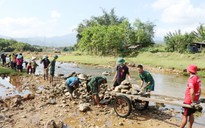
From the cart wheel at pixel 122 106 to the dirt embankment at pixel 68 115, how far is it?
8.3 inches

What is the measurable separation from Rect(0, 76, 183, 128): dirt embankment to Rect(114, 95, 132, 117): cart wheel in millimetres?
211

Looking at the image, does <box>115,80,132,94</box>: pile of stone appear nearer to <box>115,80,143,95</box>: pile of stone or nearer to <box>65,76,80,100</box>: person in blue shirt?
<box>115,80,143,95</box>: pile of stone

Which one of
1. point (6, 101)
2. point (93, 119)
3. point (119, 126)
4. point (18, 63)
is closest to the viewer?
point (119, 126)

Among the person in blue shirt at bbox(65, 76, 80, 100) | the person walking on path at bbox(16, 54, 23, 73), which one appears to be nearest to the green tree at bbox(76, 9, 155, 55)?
the person walking on path at bbox(16, 54, 23, 73)

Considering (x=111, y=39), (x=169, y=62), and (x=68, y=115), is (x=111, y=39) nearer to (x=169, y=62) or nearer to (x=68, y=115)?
(x=169, y=62)

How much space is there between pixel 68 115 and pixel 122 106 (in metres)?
2.25

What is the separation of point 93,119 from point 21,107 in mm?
3565

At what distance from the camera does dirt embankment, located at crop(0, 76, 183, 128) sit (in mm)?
9797

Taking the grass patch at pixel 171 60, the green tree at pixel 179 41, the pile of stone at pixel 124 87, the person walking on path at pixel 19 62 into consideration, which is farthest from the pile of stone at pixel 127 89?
the green tree at pixel 179 41

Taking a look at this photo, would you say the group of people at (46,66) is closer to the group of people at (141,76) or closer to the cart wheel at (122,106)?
the group of people at (141,76)

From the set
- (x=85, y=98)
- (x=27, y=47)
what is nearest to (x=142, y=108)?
(x=85, y=98)

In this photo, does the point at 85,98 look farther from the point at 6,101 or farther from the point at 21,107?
the point at 6,101

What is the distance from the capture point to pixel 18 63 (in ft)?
78.7

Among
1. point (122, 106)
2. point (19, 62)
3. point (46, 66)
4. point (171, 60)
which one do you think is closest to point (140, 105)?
point (122, 106)
